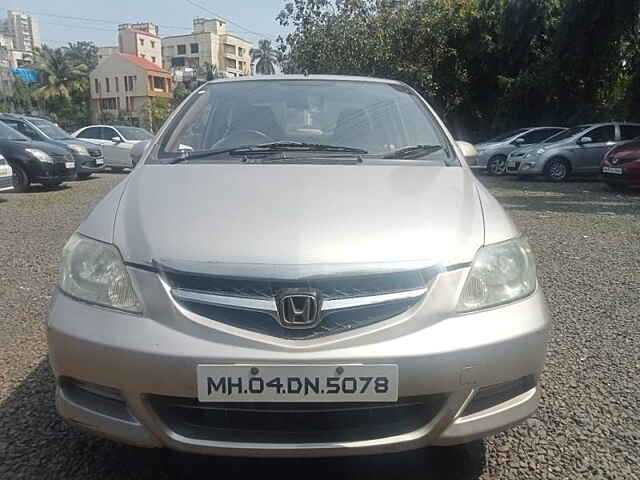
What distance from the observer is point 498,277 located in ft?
6.33

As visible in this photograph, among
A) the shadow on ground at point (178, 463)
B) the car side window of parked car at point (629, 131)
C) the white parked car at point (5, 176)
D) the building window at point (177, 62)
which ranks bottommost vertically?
the shadow on ground at point (178, 463)

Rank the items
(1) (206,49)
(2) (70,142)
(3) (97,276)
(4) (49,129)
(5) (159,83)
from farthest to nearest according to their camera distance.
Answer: (1) (206,49) → (5) (159,83) → (4) (49,129) → (2) (70,142) → (3) (97,276)

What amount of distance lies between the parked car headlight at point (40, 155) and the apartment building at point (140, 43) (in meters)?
72.8

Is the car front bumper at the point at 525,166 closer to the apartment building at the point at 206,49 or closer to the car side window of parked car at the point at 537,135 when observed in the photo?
the car side window of parked car at the point at 537,135

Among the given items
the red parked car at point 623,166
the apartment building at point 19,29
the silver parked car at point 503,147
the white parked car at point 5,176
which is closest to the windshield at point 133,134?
the white parked car at point 5,176

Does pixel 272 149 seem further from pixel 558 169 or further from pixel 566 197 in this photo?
pixel 558 169

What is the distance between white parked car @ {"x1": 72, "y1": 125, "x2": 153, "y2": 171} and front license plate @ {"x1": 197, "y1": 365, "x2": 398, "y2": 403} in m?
14.1

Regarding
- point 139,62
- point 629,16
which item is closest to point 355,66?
point 629,16

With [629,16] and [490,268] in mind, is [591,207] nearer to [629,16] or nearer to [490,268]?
[490,268]

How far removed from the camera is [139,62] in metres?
64.2

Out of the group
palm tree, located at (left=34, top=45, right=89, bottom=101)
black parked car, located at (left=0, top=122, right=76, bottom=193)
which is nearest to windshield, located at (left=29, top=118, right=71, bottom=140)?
black parked car, located at (left=0, top=122, right=76, bottom=193)

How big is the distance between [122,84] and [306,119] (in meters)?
66.2

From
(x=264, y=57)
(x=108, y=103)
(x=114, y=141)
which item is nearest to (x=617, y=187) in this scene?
(x=114, y=141)

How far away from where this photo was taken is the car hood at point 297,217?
70.7 inches
